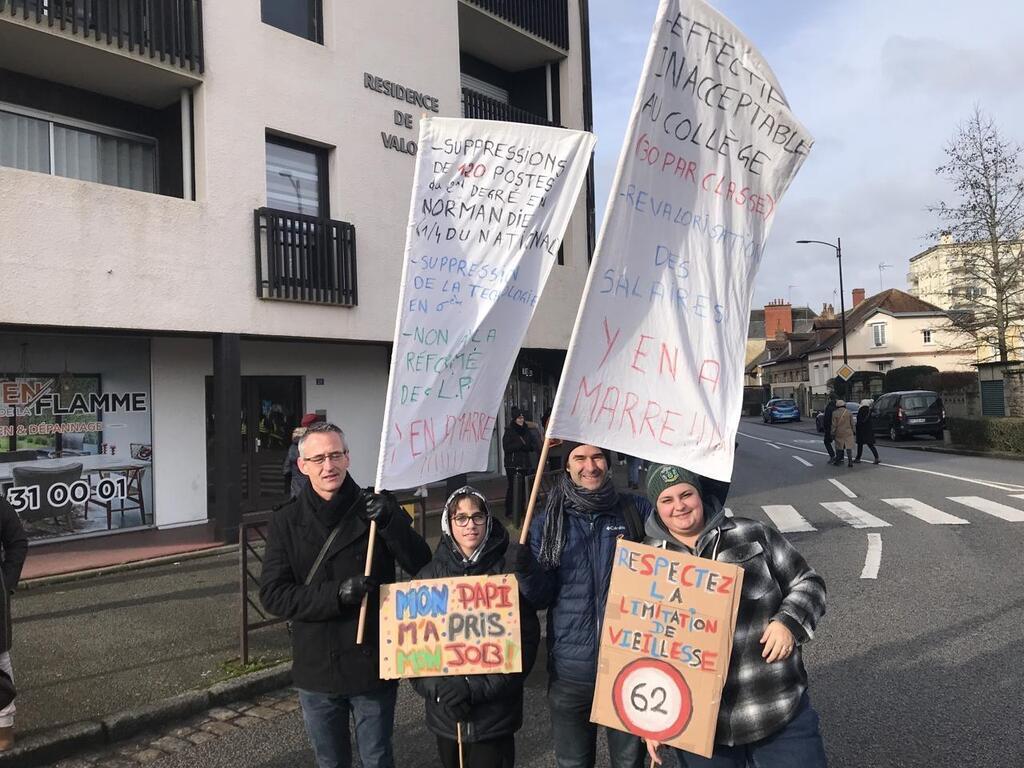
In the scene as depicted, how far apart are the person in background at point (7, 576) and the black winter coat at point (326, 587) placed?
→ 6.38 ft

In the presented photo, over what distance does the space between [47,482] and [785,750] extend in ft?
34.2

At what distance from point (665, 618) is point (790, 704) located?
0.49 meters

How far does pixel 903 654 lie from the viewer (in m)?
5.75

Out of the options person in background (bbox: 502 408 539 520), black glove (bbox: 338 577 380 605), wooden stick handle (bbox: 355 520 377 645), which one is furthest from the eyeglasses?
person in background (bbox: 502 408 539 520)

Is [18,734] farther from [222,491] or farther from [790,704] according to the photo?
[222,491]

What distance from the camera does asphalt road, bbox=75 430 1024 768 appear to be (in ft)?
14.3

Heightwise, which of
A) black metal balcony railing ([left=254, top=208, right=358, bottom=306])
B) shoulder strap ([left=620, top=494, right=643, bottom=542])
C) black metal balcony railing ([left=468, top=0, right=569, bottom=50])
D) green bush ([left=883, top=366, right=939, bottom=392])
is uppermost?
black metal balcony railing ([left=468, top=0, right=569, bottom=50])

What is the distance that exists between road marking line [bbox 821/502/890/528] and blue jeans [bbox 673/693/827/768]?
9.25 m

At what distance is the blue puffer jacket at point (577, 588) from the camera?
10.3 feet

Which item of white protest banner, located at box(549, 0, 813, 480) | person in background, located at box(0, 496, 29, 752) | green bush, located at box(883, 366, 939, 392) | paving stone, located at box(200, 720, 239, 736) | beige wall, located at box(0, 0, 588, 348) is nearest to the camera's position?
white protest banner, located at box(549, 0, 813, 480)

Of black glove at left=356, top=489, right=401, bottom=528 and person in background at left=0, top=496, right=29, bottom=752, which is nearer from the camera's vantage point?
black glove at left=356, top=489, right=401, bottom=528

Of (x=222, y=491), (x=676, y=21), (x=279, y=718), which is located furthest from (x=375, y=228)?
(x=676, y=21)

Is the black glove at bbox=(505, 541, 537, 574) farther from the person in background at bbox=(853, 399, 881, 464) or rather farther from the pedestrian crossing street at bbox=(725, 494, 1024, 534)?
the person in background at bbox=(853, 399, 881, 464)

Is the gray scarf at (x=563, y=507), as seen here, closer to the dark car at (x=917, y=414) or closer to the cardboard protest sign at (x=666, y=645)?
the cardboard protest sign at (x=666, y=645)
